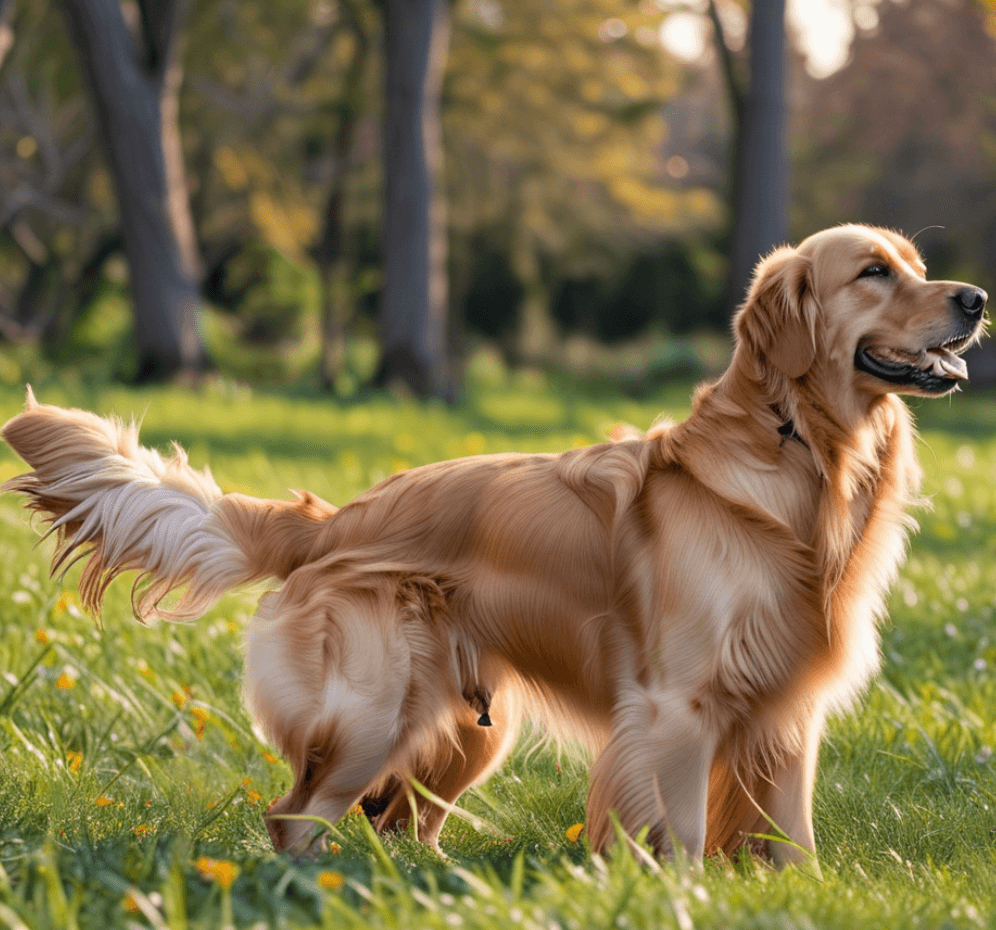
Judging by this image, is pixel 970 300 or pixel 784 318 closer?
pixel 970 300

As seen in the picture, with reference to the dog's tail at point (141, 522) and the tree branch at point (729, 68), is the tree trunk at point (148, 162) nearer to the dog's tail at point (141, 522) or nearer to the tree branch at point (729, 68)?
the tree branch at point (729, 68)

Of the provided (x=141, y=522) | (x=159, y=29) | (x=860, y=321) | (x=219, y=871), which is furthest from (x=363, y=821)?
(x=159, y=29)

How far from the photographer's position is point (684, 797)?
2.78 meters

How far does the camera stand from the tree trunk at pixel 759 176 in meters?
12.2

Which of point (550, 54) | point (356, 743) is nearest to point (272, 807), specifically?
point (356, 743)

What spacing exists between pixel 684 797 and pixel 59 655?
103 inches

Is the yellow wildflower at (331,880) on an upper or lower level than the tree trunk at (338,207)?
lower

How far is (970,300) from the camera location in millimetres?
2850

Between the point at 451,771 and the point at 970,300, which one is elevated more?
the point at 970,300

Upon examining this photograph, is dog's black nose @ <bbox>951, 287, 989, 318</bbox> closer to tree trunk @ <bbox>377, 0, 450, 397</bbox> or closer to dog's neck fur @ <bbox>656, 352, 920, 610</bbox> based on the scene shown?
dog's neck fur @ <bbox>656, 352, 920, 610</bbox>

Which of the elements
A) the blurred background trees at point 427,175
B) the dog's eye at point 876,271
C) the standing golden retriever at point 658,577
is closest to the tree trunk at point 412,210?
A: the blurred background trees at point 427,175

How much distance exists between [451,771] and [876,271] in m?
1.84

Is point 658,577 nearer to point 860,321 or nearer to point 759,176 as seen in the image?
point 860,321

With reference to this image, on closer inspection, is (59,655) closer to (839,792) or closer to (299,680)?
(299,680)
